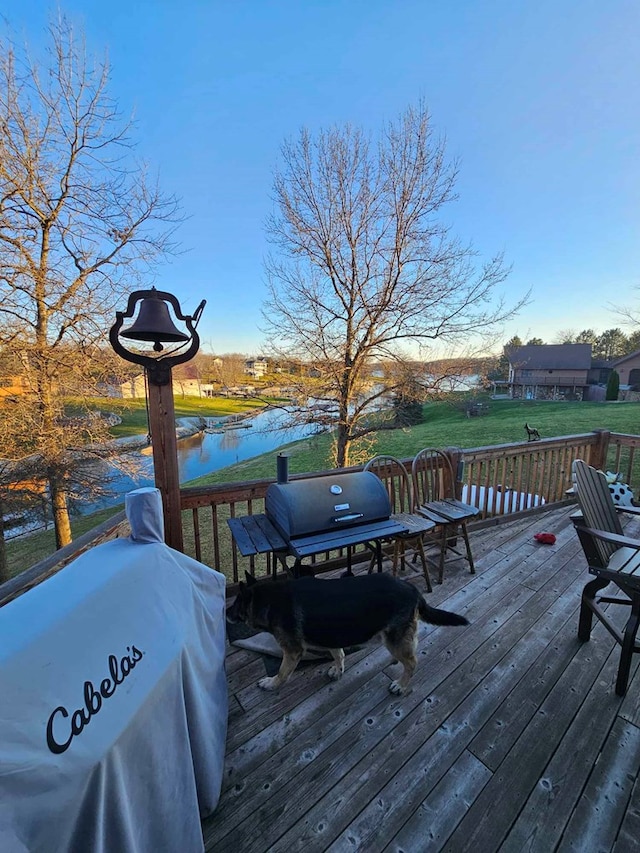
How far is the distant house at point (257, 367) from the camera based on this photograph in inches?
297

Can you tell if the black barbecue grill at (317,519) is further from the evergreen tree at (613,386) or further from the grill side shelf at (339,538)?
the evergreen tree at (613,386)

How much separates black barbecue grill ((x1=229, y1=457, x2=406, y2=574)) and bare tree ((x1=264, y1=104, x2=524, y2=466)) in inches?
186

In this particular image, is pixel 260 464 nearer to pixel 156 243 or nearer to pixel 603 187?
pixel 156 243

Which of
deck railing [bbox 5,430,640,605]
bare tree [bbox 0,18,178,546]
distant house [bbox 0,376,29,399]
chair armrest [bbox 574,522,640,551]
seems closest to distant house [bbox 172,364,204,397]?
bare tree [bbox 0,18,178,546]

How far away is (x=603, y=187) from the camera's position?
668cm

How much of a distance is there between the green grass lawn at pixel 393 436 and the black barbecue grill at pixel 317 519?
553cm

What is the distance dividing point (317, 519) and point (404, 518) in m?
1.08

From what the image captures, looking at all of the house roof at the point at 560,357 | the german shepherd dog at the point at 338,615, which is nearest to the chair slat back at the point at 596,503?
the german shepherd dog at the point at 338,615

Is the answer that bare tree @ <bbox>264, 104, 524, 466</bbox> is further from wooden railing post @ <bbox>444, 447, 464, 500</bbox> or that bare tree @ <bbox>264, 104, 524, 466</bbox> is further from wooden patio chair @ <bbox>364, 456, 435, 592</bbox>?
wooden patio chair @ <bbox>364, 456, 435, 592</bbox>

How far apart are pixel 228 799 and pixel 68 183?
770 cm

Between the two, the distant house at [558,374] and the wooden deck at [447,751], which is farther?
the distant house at [558,374]

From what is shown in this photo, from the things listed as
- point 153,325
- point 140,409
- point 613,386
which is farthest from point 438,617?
point 613,386

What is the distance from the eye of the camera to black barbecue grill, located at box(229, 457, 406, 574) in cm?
224

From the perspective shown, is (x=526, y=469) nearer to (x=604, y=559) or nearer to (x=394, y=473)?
(x=394, y=473)
